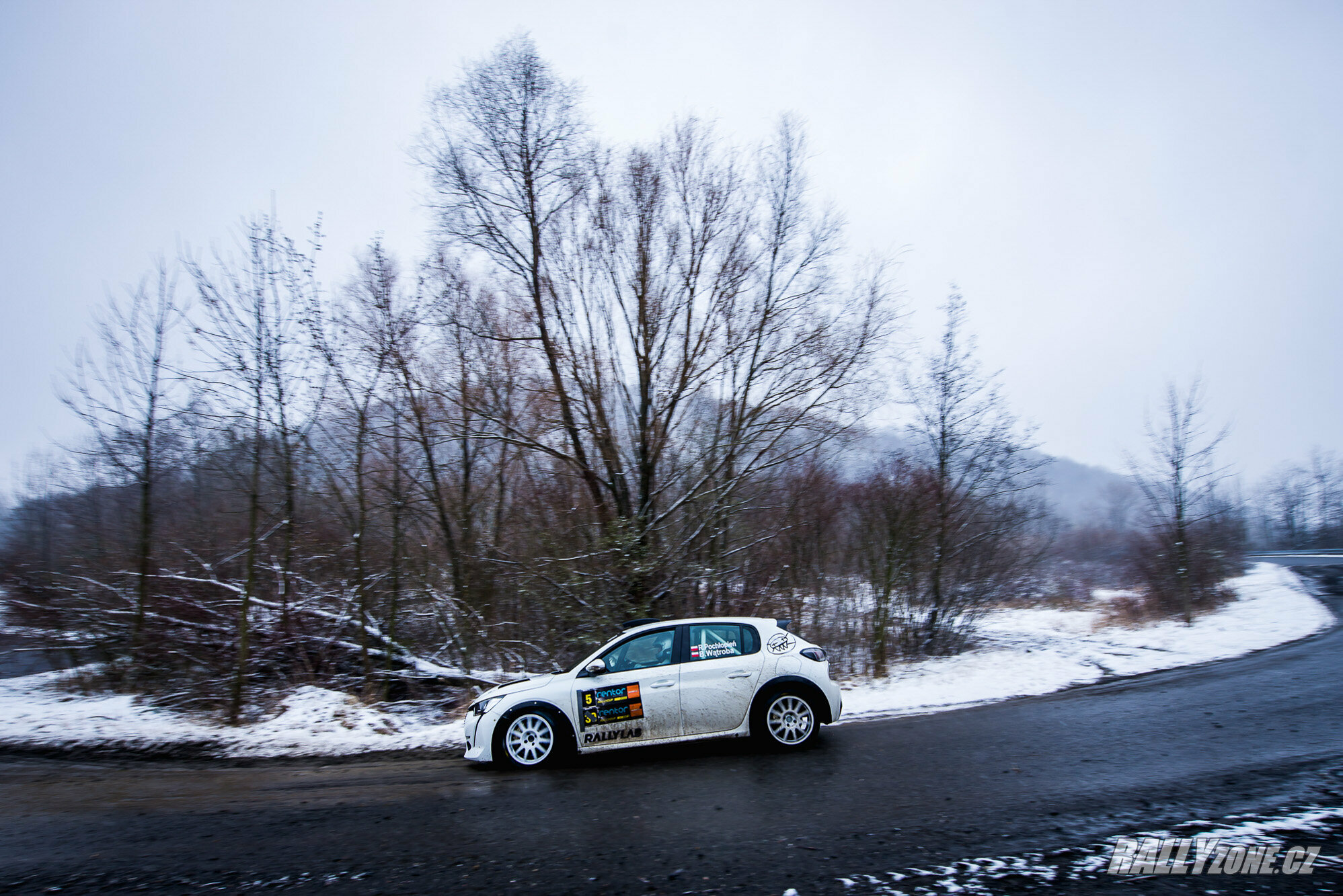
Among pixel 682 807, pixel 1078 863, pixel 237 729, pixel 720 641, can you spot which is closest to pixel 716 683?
pixel 720 641

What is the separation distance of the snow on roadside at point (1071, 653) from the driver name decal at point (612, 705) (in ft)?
11.8

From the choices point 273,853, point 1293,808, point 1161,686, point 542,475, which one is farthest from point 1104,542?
point 273,853

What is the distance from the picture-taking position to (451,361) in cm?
1427

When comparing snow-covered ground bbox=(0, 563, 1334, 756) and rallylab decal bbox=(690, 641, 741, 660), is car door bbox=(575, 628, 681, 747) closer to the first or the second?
rallylab decal bbox=(690, 641, 741, 660)

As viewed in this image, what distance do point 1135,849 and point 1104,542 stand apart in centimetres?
5032

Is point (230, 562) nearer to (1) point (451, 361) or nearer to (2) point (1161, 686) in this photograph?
(1) point (451, 361)

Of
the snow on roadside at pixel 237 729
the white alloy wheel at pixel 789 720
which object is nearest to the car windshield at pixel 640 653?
the white alloy wheel at pixel 789 720

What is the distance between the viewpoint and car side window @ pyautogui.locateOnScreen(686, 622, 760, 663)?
7.74 metres

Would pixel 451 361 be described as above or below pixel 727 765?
above

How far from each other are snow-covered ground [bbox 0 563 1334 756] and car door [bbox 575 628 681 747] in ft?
8.10

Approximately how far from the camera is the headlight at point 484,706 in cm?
767

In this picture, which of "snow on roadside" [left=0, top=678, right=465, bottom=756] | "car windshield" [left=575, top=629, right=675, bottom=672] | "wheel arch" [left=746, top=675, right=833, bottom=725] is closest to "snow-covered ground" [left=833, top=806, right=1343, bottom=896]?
"wheel arch" [left=746, top=675, right=833, bottom=725]

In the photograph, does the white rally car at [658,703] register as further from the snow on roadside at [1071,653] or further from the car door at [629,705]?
the snow on roadside at [1071,653]

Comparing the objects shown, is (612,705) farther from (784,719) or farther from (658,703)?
(784,719)
